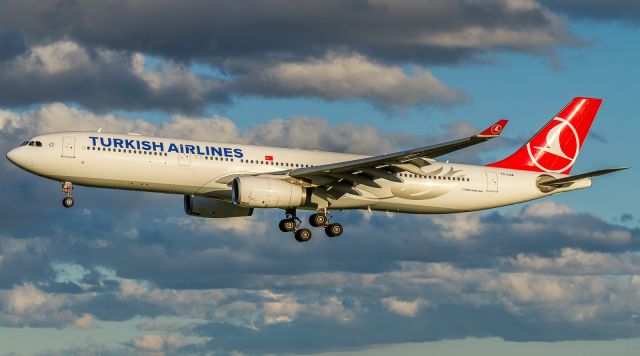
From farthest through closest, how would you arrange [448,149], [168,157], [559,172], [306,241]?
1. [559,172]
2. [306,241]
3. [168,157]
4. [448,149]

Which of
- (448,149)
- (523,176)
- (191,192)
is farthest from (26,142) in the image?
(523,176)

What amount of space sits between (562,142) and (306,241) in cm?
2001

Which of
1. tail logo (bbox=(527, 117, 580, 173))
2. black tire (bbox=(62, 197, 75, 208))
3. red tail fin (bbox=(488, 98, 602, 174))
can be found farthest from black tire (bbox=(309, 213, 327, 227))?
tail logo (bbox=(527, 117, 580, 173))

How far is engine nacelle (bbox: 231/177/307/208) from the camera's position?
66625mm

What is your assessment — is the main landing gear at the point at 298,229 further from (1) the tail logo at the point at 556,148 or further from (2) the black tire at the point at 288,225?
(1) the tail logo at the point at 556,148

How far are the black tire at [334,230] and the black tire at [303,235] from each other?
109cm

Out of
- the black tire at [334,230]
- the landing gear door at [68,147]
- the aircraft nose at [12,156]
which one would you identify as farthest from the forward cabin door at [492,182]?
the aircraft nose at [12,156]

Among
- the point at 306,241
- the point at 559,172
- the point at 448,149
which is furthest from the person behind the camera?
the point at 559,172

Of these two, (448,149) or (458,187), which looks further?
(458,187)

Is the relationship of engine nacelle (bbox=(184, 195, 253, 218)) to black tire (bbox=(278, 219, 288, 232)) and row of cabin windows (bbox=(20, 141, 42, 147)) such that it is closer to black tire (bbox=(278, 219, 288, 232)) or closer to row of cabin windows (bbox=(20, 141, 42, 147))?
black tire (bbox=(278, 219, 288, 232))

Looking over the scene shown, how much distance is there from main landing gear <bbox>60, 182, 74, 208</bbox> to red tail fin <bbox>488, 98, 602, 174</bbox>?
1067 inches

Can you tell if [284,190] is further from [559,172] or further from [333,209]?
[559,172]

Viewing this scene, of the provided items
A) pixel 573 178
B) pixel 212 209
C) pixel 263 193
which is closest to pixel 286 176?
pixel 263 193

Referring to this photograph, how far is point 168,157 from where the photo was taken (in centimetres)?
6750
